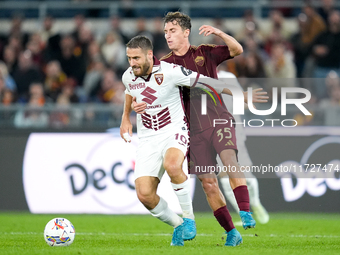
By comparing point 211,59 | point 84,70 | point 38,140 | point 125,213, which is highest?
point 211,59

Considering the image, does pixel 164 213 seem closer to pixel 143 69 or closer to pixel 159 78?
pixel 159 78

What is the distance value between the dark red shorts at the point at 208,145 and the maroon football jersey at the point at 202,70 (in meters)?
0.10

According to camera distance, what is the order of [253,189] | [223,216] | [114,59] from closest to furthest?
1. [223,216]
2. [253,189]
3. [114,59]

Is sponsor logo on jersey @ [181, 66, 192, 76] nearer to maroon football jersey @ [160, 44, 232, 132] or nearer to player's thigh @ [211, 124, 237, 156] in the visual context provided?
maroon football jersey @ [160, 44, 232, 132]

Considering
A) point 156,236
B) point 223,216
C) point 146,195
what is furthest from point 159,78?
point 156,236

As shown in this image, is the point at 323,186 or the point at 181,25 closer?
the point at 181,25

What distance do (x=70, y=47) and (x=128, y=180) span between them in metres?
4.96

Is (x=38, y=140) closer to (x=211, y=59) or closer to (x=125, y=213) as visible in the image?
(x=125, y=213)

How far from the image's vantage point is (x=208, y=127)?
669 centimetres

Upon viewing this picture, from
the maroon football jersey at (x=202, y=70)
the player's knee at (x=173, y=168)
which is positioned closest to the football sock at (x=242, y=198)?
the player's knee at (x=173, y=168)

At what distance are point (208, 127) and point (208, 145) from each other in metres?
0.21

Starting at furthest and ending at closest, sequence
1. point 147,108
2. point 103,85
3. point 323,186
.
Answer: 1. point 103,85
2. point 323,186
3. point 147,108

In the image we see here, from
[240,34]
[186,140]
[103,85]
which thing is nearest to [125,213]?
[103,85]

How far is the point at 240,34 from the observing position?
13.7 meters
